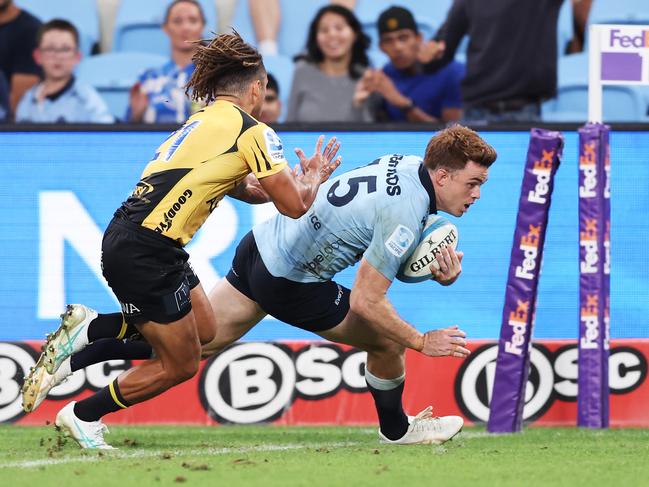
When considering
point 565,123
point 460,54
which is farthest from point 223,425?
point 460,54

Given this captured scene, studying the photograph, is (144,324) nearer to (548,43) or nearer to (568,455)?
(568,455)

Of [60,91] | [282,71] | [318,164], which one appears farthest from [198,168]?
[282,71]

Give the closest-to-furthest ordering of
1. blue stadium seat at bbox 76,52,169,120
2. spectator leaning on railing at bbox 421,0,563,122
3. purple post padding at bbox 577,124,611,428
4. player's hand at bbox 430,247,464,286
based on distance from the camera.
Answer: player's hand at bbox 430,247,464,286 → purple post padding at bbox 577,124,611,428 → spectator leaning on railing at bbox 421,0,563,122 → blue stadium seat at bbox 76,52,169,120

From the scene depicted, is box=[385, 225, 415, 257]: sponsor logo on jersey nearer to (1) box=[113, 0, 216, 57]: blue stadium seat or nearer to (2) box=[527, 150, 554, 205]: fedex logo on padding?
(2) box=[527, 150, 554, 205]: fedex logo on padding

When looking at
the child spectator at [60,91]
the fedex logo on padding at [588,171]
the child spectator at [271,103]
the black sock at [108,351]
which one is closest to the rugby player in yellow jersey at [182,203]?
the black sock at [108,351]

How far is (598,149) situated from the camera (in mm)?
7797

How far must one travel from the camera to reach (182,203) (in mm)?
6180

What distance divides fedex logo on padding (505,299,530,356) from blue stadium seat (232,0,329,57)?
5212mm

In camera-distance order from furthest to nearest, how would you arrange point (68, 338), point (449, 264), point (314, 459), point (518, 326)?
point (518, 326) < point (68, 338) < point (449, 264) < point (314, 459)

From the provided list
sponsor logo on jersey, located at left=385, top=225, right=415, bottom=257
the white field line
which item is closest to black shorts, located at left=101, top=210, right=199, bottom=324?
the white field line

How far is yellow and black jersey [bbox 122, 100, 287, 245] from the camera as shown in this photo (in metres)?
6.16

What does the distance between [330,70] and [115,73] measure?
2.28m

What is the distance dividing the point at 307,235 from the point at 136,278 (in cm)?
101

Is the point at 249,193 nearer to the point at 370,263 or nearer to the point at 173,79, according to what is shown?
the point at 370,263
